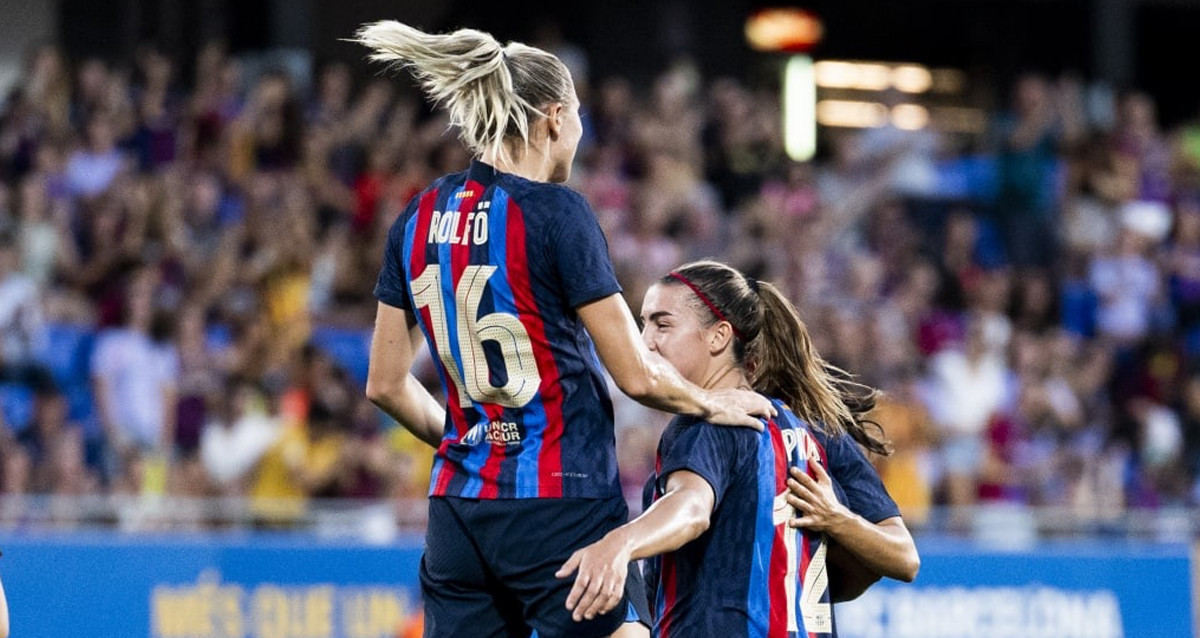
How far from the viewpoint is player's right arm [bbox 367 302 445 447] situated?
443cm

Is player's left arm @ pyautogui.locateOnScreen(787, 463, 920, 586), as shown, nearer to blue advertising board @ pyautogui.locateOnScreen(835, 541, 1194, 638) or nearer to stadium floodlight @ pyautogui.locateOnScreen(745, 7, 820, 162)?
blue advertising board @ pyautogui.locateOnScreen(835, 541, 1194, 638)

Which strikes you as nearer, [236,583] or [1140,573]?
[236,583]

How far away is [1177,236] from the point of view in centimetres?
1532

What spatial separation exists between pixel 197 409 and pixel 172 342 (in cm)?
55

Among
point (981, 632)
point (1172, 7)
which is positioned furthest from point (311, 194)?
point (1172, 7)

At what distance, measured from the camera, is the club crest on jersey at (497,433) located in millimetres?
4141

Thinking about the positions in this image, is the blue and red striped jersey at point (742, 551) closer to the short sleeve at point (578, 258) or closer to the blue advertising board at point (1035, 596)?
the short sleeve at point (578, 258)

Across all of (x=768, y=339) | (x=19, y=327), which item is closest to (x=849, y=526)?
(x=768, y=339)

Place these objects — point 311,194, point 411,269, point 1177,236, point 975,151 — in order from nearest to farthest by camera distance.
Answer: point 411,269 < point 311,194 < point 1177,236 < point 975,151

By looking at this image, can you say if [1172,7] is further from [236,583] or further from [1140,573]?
[236,583]

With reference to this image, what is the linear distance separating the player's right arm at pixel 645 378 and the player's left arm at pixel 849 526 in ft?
0.60

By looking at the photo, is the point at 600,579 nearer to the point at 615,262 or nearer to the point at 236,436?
the point at 236,436

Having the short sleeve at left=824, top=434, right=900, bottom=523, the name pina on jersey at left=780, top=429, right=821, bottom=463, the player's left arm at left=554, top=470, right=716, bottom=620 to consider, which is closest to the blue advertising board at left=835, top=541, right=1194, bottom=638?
the short sleeve at left=824, top=434, right=900, bottom=523

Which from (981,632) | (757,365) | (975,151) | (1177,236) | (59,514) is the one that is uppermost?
(975,151)
